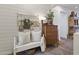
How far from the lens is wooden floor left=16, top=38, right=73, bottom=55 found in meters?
2.00

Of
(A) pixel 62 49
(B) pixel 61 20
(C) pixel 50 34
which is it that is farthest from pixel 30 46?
(B) pixel 61 20

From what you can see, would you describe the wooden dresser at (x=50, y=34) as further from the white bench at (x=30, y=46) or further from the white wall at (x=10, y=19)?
the white wall at (x=10, y=19)

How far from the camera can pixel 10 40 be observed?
1976 millimetres

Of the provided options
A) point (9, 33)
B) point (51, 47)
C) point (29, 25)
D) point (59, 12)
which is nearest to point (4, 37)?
point (9, 33)

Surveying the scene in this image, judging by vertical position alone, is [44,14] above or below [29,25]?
above

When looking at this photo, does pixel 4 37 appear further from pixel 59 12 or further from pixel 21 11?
pixel 59 12

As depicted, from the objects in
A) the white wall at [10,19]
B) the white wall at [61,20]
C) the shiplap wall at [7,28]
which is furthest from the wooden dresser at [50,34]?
the shiplap wall at [7,28]

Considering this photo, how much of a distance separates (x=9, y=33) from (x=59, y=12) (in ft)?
2.51

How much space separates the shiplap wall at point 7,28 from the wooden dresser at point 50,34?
0.43 m

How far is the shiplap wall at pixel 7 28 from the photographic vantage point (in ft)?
6.48

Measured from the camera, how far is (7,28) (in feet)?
6.51

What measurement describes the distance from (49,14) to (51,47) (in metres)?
0.47
